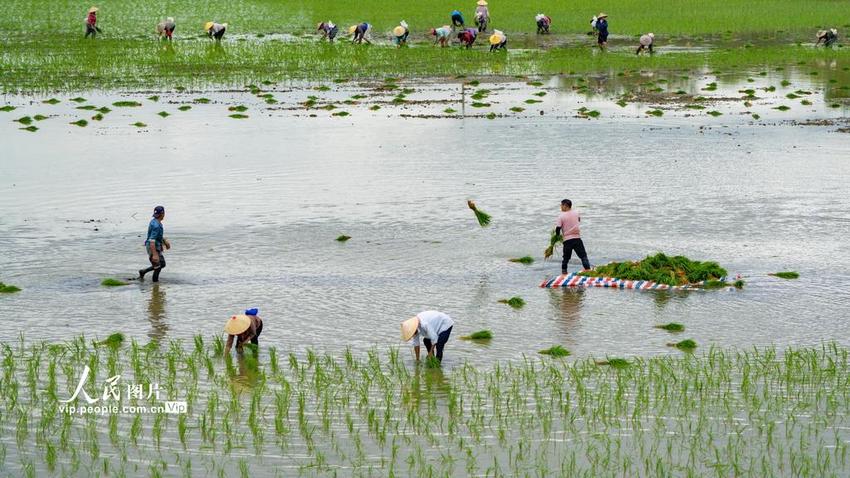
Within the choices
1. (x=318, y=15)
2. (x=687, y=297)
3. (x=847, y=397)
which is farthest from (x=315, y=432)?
(x=318, y=15)

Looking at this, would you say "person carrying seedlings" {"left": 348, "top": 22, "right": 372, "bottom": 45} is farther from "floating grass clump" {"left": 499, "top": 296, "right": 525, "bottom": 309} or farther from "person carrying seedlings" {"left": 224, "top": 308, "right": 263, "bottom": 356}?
"person carrying seedlings" {"left": 224, "top": 308, "right": 263, "bottom": 356}

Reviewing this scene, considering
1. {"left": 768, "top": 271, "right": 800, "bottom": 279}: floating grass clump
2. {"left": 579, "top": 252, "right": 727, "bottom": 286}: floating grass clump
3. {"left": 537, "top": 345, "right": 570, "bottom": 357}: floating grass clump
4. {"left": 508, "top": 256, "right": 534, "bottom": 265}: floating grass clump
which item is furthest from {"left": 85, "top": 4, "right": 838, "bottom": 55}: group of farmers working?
{"left": 537, "top": 345, "right": 570, "bottom": 357}: floating grass clump

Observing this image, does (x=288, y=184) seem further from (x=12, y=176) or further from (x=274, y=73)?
(x=274, y=73)

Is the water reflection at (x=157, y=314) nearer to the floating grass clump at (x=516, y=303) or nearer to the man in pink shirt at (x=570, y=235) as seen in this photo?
the floating grass clump at (x=516, y=303)

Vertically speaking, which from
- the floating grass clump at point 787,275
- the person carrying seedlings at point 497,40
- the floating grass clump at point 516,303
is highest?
the person carrying seedlings at point 497,40

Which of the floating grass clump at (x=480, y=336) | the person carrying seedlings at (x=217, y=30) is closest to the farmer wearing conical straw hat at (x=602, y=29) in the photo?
the person carrying seedlings at (x=217, y=30)

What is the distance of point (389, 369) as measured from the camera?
12.7m

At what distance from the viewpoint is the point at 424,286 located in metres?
16.5

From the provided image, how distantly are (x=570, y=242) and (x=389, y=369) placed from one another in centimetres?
479

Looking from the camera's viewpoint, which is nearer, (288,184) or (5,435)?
(5,435)

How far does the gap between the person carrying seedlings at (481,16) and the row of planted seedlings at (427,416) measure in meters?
37.9

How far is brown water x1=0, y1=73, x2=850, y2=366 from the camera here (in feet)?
48.8

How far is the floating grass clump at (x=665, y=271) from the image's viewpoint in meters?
16.2

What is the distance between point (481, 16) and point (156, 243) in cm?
3533
